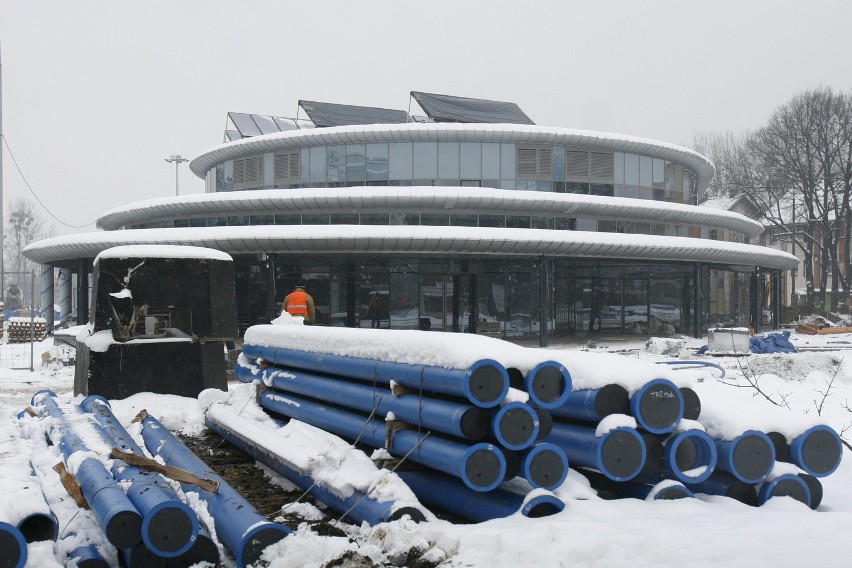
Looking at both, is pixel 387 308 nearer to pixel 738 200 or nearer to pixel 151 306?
pixel 151 306

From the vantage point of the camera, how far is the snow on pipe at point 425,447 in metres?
5.41

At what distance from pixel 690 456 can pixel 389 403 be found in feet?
8.25

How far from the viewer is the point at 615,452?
18.2 feet

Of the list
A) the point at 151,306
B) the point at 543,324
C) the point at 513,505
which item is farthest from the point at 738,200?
the point at 513,505

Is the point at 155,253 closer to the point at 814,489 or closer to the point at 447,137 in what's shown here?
the point at 814,489

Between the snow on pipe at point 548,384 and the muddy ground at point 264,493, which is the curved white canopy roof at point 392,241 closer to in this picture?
the muddy ground at point 264,493

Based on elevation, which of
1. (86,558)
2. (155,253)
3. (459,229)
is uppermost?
(459,229)

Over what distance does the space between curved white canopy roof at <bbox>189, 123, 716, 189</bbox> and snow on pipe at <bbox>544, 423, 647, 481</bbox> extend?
84.0 feet

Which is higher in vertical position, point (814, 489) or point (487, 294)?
point (487, 294)

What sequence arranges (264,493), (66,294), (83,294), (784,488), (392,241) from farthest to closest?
(66,294) → (83,294) → (392,241) → (264,493) → (784,488)

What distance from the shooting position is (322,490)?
652 centimetres

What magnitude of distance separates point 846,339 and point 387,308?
68.1 ft

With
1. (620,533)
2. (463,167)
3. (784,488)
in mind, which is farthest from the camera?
(463,167)

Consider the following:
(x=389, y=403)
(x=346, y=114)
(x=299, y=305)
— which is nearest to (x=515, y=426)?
(x=389, y=403)
